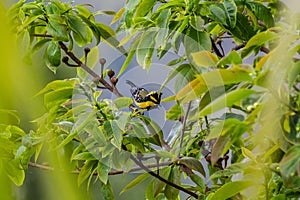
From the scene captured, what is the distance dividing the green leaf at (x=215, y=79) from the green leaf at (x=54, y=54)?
0.31 meters

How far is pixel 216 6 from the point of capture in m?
0.58

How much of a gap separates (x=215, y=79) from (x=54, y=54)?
36cm

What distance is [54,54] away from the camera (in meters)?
0.69

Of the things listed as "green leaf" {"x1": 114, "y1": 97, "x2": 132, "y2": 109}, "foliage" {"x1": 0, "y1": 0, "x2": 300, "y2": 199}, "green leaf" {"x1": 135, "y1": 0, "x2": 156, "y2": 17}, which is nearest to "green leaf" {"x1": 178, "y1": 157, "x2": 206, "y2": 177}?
"foliage" {"x1": 0, "y1": 0, "x2": 300, "y2": 199}

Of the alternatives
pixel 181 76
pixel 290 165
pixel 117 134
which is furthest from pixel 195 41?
pixel 290 165

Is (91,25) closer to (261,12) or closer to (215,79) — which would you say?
(261,12)

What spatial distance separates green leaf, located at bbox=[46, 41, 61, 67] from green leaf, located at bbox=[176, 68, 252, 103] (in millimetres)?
306

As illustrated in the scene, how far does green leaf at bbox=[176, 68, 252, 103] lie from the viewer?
0.38 metres

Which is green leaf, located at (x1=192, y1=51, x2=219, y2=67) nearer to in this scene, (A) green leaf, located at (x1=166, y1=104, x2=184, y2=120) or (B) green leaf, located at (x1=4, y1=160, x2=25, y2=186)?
(A) green leaf, located at (x1=166, y1=104, x2=184, y2=120)

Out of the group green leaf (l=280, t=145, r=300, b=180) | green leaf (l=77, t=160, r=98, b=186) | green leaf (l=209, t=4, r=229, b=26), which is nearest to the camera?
green leaf (l=280, t=145, r=300, b=180)

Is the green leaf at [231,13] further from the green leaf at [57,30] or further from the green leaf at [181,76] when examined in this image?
the green leaf at [57,30]

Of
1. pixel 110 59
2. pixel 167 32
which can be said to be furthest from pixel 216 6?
pixel 110 59

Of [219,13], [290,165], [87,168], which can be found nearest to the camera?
[290,165]

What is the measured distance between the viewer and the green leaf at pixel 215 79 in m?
0.38
